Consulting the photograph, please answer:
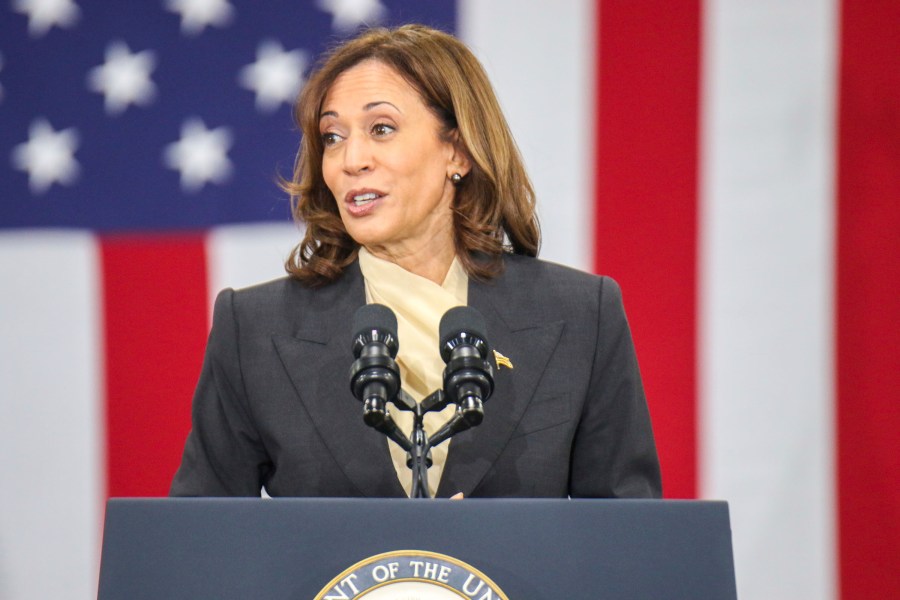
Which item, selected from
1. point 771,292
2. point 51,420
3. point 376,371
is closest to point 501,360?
point 376,371

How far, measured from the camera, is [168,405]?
8.46 ft

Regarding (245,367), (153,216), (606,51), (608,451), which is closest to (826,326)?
(606,51)

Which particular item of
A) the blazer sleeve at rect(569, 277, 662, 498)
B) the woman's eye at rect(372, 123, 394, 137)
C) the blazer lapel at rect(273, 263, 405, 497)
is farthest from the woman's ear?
the blazer sleeve at rect(569, 277, 662, 498)

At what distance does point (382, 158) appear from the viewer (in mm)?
1577

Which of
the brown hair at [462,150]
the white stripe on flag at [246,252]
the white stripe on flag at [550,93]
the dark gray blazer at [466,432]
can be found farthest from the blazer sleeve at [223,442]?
the white stripe on flag at [550,93]

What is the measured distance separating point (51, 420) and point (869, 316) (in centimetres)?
203

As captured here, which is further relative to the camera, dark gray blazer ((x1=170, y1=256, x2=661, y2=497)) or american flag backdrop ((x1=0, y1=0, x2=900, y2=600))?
american flag backdrop ((x1=0, y1=0, x2=900, y2=600))

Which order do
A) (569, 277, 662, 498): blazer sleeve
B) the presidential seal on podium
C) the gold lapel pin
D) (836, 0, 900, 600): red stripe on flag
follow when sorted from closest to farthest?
the presidential seal on podium, the gold lapel pin, (569, 277, 662, 498): blazer sleeve, (836, 0, 900, 600): red stripe on flag

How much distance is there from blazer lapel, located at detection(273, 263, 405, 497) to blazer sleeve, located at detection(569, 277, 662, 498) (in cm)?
31

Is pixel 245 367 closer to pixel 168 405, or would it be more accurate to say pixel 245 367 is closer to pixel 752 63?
pixel 168 405

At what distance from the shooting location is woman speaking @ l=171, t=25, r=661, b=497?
4.85 ft

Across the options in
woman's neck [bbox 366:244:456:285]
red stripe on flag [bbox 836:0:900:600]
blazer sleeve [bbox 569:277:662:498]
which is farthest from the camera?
red stripe on flag [bbox 836:0:900:600]

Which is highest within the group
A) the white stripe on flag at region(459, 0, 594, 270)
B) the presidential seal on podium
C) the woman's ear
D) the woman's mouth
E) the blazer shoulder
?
the white stripe on flag at region(459, 0, 594, 270)

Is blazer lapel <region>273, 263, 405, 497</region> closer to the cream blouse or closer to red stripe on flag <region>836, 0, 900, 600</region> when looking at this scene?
the cream blouse
